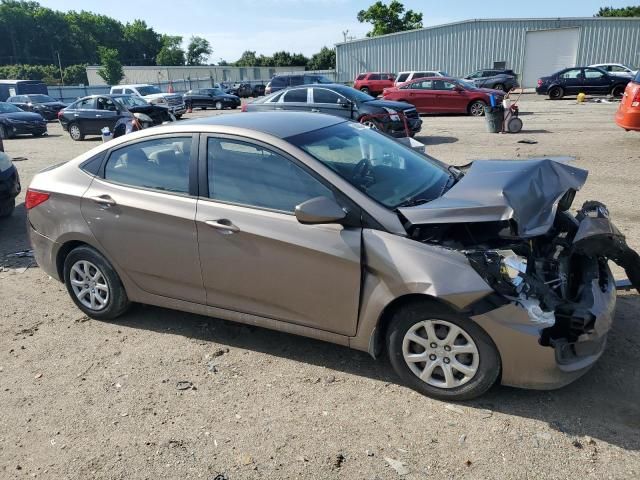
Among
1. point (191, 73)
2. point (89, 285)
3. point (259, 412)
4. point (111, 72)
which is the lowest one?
point (259, 412)

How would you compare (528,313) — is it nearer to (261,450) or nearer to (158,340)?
(261,450)

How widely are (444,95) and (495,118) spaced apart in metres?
6.63

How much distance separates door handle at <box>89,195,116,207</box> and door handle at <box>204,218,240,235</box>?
0.95m

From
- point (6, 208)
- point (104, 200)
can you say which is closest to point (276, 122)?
point (104, 200)

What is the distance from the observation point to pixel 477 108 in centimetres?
2072

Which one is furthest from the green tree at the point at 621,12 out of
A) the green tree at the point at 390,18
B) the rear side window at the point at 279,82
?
the rear side window at the point at 279,82

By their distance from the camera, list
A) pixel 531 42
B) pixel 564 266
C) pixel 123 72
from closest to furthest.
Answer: pixel 564 266, pixel 531 42, pixel 123 72

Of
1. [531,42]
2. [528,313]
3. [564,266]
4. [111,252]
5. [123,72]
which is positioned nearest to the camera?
[528,313]

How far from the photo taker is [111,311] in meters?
4.41

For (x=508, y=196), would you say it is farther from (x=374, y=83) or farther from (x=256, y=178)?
(x=374, y=83)

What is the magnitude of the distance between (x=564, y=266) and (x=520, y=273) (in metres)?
0.52

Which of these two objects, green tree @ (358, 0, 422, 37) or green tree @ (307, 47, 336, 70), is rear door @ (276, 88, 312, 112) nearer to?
green tree @ (358, 0, 422, 37)

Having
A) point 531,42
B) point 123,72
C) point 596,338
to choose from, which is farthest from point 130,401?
point 123,72

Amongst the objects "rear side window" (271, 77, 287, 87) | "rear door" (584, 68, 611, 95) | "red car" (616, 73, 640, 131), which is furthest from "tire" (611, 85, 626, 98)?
"red car" (616, 73, 640, 131)
